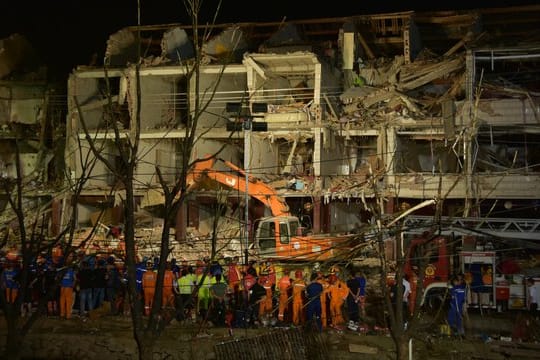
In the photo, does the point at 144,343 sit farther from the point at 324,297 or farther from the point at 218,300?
the point at 218,300

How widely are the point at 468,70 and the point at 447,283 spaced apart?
38.6 ft

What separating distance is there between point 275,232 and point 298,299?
427cm

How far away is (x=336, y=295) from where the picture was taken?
17.4 metres

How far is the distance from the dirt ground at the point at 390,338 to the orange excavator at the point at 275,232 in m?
3.10

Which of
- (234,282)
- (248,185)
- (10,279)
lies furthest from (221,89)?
(10,279)

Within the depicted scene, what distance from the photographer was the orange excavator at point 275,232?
2069cm

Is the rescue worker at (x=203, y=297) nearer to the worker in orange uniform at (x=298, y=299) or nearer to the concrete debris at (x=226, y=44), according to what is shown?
the worker in orange uniform at (x=298, y=299)

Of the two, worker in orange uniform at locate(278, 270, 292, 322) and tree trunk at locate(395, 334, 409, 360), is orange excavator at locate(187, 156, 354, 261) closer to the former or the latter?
worker in orange uniform at locate(278, 270, 292, 322)

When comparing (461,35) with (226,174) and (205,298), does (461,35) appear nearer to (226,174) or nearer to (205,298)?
(226,174)

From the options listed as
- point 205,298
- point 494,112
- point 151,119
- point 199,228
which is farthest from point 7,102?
point 494,112

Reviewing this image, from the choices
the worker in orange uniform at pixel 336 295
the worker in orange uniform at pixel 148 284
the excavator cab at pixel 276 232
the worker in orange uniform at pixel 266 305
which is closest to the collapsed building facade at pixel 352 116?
the excavator cab at pixel 276 232

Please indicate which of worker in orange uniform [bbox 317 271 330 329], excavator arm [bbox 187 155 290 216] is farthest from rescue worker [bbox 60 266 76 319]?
worker in orange uniform [bbox 317 271 330 329]

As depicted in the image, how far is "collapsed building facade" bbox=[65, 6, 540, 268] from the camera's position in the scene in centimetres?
2539

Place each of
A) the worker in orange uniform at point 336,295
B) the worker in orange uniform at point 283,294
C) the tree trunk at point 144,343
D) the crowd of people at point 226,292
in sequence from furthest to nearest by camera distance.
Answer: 1. the worker in orange uniform at point 283,294
2. the crowd of people at point 226,292
3. the worker in orange uniform at point 336,295
4. the tree trunk at point 144,343
